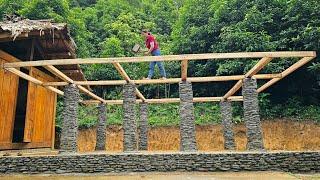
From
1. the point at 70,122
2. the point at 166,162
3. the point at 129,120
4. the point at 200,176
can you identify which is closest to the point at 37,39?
the point at 70,122

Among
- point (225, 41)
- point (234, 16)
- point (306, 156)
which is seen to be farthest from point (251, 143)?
point (234, 16)

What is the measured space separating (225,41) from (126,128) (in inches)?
422

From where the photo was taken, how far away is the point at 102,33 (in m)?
26.3

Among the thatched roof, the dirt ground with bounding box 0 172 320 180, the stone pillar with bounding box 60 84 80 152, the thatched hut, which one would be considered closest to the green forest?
the thatched roof

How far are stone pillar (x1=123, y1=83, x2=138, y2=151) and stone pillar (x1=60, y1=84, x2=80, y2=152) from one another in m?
→ 1.50

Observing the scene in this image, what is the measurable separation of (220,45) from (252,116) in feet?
32.6

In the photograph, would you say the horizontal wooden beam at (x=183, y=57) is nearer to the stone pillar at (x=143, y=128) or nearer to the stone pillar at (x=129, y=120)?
the stone pillar at (x=129, y=120)

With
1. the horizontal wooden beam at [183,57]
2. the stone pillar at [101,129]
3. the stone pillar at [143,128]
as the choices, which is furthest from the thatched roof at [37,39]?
the stone pillar at [143,128]

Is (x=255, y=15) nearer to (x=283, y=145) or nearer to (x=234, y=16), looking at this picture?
(x=234, y=16)

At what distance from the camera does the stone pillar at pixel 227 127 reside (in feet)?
41.7

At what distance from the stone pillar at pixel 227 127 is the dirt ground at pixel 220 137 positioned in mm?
3899

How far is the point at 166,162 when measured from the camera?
7785 millimetres

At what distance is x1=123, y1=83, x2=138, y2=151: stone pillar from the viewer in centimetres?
930

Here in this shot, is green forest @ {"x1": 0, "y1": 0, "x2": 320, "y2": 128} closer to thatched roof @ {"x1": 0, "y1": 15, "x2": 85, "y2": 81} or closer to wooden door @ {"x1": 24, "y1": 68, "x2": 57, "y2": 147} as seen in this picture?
thatched roof @ {"x1": 0, "y1": 15, "x2": 85, "y2": 81}
